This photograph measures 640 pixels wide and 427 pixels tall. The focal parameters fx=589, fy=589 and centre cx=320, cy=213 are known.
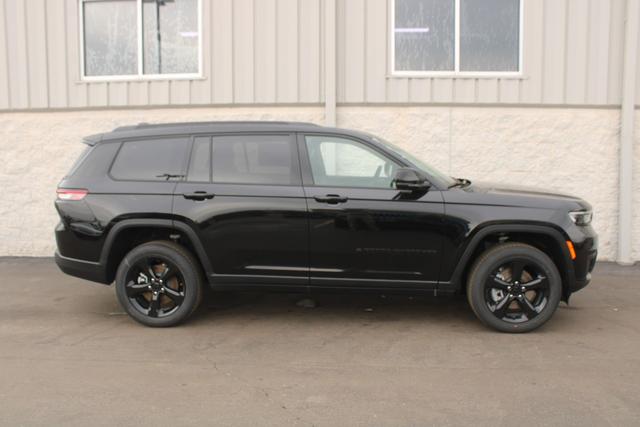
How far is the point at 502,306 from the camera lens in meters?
5.25

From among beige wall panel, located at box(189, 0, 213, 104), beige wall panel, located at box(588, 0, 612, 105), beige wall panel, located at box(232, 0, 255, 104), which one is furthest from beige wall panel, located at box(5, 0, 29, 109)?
beige wall panel, located at box(588, 0, 612, 105)

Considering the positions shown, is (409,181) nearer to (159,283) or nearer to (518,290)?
(518,290)

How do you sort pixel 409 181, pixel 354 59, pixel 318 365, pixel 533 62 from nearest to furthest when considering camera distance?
pixel 318 365, pixel 409 181, pixel 533 62, pixel 354 59

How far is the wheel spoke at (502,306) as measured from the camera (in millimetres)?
5250

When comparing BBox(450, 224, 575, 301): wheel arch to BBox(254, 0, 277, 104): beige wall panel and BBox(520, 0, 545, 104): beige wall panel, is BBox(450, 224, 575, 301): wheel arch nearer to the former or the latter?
BBox(520, 0, 545, 104): beige wall panel

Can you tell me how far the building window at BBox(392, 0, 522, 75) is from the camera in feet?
28.1

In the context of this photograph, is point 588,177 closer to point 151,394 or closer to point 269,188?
point 269,188

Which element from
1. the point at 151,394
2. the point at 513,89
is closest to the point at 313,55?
the point at 513,89

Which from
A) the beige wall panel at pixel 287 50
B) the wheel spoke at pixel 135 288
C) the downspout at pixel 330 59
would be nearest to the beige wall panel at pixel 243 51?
the beige wall panel at pixel 287 50

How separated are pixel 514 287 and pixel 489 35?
4764mm

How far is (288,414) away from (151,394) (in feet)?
3.29

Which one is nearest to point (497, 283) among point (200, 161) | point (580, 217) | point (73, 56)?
point (580, 217)

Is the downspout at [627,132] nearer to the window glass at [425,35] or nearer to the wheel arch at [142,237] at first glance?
the window glass at [425,35]

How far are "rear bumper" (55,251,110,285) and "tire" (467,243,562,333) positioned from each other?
340 cm
